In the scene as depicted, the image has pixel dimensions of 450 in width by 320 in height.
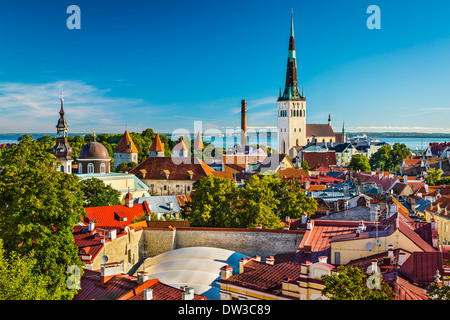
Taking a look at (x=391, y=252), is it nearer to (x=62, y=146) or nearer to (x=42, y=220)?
(x=42, y=220)

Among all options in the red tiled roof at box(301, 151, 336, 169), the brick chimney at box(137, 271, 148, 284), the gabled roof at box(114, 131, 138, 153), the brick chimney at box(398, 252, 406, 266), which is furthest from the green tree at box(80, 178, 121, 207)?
the red tiled roof at box(301, 151, 336, 169)

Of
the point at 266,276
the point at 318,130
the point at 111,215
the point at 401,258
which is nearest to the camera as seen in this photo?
the point at 401,258

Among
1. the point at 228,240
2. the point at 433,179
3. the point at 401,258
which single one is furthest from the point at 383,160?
the point at 401,258

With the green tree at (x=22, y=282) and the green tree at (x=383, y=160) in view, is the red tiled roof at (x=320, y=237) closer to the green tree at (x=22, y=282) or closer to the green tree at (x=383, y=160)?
the green tree at (x=22, y=282)

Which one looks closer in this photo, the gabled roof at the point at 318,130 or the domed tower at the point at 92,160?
the domed tower at the point at 92,160

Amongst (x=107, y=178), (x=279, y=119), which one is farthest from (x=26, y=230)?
(x=279, y=119)

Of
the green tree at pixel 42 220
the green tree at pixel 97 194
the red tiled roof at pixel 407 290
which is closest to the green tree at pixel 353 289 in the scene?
the red tiled roof at pixel 407 290
